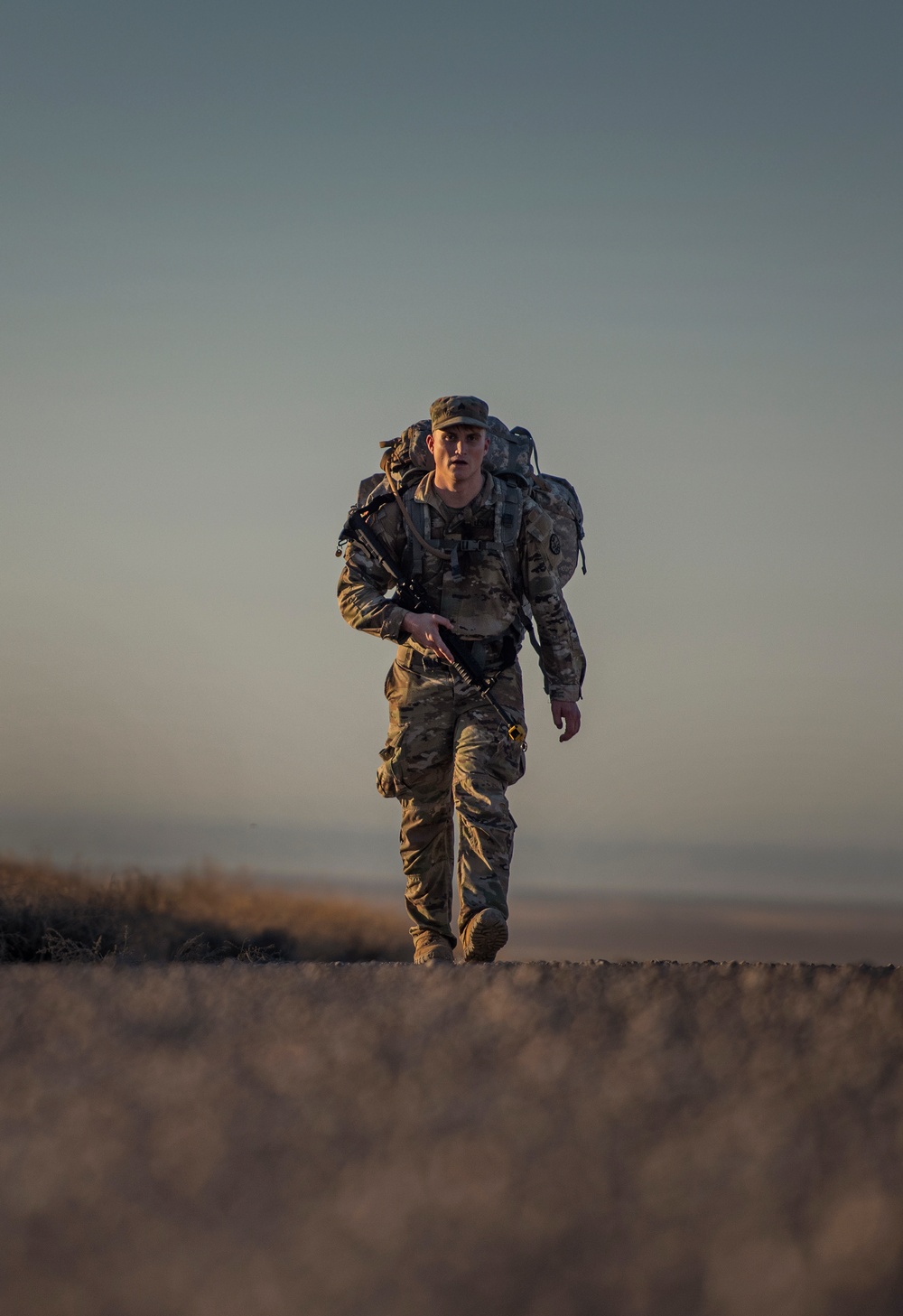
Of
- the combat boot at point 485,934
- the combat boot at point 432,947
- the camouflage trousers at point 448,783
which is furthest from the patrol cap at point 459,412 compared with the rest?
the combat boot at point 432,947

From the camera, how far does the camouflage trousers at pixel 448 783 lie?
16.4ft

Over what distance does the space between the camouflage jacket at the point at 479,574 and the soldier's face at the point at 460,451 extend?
13 cm

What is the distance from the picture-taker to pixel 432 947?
544 centimetres

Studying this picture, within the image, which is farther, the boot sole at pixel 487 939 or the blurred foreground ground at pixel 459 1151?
the boot sole at pixel 487 939

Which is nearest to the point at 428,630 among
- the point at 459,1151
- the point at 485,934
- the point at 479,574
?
the point at 479,574

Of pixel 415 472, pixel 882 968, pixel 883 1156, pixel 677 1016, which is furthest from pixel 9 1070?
pixel 415 472

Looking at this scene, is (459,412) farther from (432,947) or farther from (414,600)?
(432,947)

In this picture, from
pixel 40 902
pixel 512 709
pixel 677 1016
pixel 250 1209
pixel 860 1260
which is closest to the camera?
pixel 860 1260

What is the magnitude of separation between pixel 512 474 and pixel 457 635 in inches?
29.7

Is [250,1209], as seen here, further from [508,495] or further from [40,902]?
[40,902]

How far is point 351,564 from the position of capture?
214 inches

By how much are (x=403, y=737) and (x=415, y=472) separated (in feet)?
3.65

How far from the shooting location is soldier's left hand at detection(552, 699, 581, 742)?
5.52 meters

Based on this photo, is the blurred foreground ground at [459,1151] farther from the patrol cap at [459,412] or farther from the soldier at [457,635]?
the patrol cap at [459,412]
